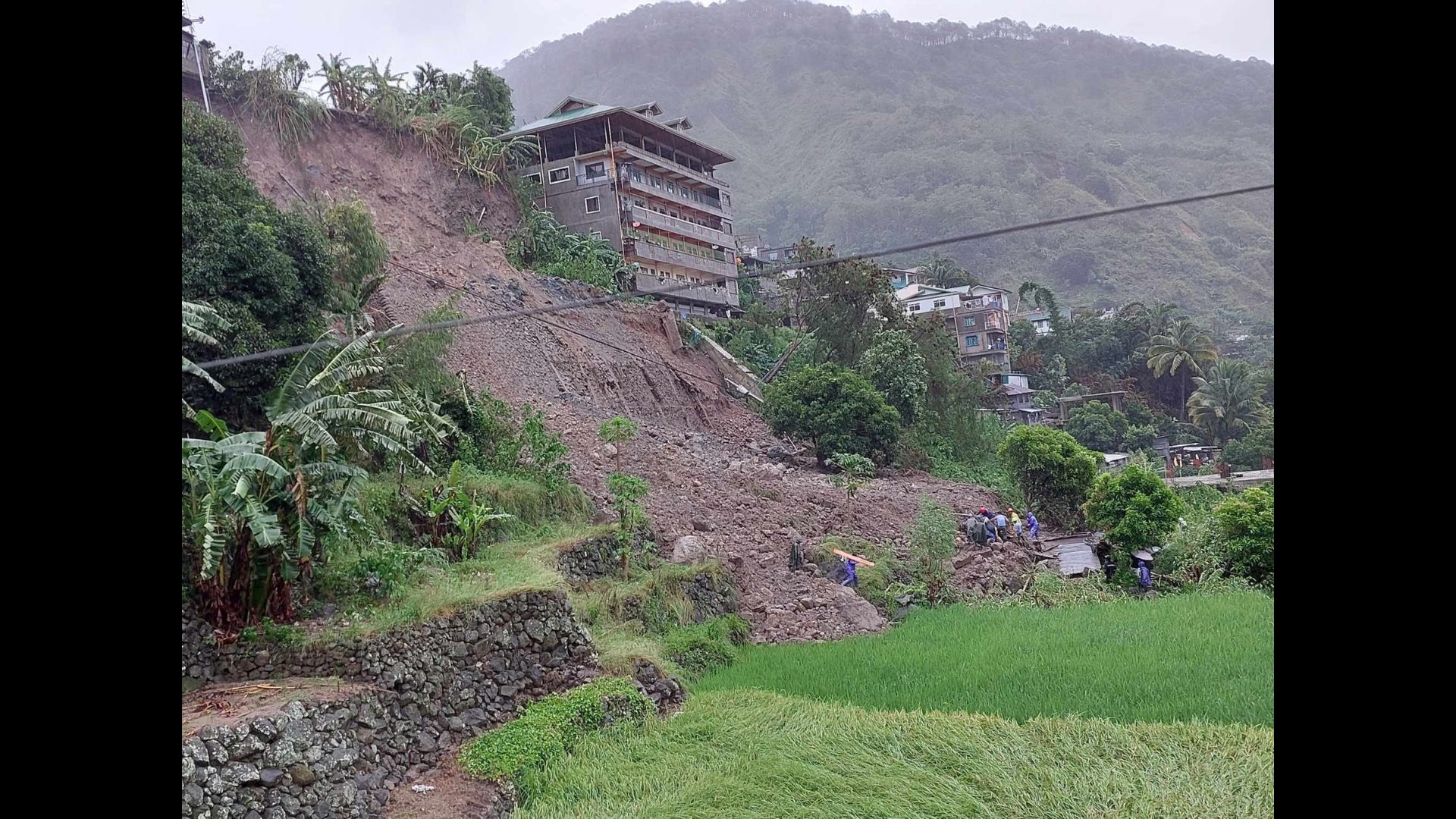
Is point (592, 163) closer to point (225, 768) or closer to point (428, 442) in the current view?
point (428, 442)

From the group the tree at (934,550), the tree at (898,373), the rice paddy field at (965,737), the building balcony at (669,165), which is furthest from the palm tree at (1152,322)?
the rice paddy field at (965,737)

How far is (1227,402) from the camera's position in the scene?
24891 mm

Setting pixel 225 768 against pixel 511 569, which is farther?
pixel 511 569

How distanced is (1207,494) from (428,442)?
15.0m

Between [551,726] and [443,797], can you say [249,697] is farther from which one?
[551,726]

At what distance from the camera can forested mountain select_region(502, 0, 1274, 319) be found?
152ft

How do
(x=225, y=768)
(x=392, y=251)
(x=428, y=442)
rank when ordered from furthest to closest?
(x=392, y=251), (x=428, y=442), (x=225, y=768)

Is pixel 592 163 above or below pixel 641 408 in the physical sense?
above

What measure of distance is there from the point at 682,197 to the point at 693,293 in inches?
103

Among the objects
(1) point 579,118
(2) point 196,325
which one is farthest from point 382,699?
(1) point 579,118

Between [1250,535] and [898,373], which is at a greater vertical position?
[898,373]
